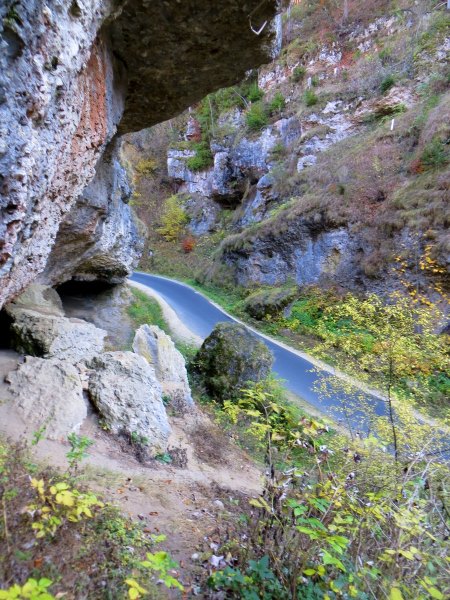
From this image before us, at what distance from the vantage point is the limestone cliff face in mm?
2424

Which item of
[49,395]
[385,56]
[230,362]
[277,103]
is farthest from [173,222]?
[49,395]

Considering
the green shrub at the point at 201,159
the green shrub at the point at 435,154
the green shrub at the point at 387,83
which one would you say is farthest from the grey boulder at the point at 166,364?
the green shrub at the point at 201,159

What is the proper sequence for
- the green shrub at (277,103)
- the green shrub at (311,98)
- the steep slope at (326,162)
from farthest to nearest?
the green shrub at (277,103) < the green shrub at (311,98) < the steep slope at (326,162)

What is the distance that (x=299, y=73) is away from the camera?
104 feet

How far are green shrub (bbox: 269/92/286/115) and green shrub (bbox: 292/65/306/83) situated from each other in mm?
2337

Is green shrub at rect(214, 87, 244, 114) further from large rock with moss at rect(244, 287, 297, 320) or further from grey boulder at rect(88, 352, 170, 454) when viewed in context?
grey boulder at rect(88, 352, 170, 454)

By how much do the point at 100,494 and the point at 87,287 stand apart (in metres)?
12.0

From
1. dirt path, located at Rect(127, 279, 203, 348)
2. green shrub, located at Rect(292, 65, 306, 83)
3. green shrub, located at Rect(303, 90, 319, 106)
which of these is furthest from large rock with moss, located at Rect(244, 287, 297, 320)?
green shrub, located at Rect(292, 65, 306, 83)

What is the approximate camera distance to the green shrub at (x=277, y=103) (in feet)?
102

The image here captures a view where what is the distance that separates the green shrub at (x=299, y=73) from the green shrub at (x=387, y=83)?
9.52 m

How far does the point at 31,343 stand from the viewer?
7.29 metres

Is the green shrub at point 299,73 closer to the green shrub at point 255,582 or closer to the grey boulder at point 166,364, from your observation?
the grey boulder at point 166,364

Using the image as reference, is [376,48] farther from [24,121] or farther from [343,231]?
[24,121]

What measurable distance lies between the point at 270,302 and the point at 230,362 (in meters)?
8.26
